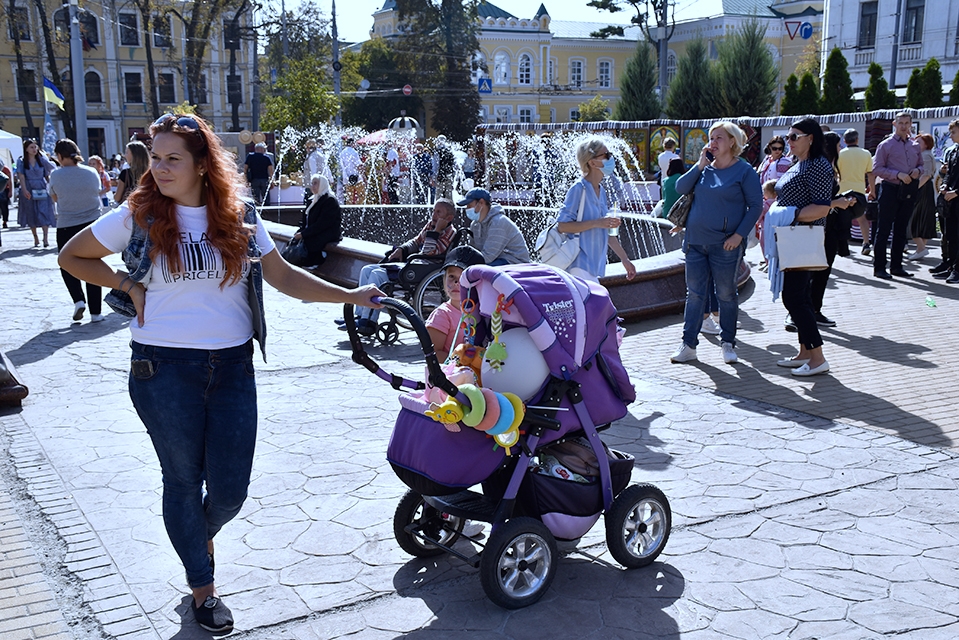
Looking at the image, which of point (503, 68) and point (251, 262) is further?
point (503, 68)

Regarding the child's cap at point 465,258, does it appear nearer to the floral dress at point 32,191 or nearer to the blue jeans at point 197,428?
the blue jeans at point 197,428

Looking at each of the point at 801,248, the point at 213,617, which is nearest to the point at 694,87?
the point at 801,248

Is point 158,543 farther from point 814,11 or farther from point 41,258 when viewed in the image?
point 814,11

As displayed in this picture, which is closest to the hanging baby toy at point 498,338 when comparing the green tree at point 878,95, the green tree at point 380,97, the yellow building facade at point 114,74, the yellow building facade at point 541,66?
the green tree at point 878,95

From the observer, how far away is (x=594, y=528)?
4.43 m

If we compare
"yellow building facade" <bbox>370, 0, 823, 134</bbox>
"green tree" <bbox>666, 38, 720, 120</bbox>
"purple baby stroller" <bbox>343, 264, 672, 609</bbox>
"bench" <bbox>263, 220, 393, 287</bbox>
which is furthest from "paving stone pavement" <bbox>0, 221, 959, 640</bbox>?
"yellow building facade" <bbox>370, 0, 823, 134</bbox>

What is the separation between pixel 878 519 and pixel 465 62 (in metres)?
63.5

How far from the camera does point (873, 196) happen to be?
1278cm

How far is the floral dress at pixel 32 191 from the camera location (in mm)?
16719

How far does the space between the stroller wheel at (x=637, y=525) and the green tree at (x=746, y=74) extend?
3080 centimetres

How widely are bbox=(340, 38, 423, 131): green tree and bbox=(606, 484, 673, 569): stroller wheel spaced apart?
64245 millimetres

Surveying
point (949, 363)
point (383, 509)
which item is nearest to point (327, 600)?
point (383, 509)

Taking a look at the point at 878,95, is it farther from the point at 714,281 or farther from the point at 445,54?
the point at 445,54

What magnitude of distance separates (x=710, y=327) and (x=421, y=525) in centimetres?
568
